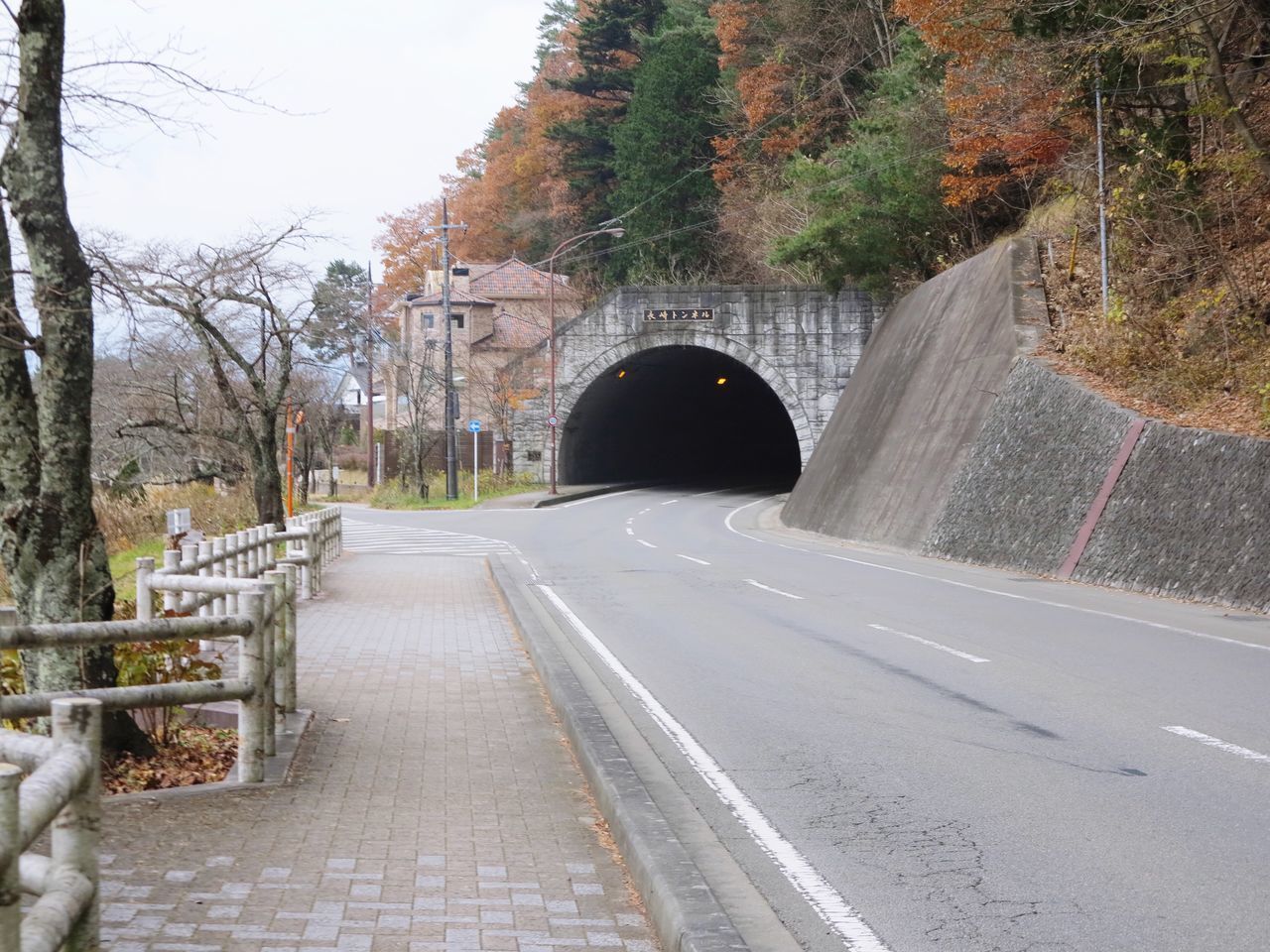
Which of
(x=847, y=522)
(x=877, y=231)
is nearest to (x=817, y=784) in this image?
(x=847, y=522)

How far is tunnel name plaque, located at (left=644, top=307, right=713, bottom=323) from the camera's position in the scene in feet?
153

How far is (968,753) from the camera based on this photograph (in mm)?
7285

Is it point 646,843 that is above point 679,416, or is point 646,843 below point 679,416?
below

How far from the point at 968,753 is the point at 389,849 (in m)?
3.53

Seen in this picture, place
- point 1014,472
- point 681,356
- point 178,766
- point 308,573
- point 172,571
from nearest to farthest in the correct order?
point 178,766 → point 172,571 → point 308,573 → point 1014,472 → point 681,356

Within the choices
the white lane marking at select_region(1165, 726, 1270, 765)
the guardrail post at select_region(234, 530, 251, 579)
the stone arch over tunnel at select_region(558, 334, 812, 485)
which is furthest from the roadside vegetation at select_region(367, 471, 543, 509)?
the white lane marking at select_region(1165, 726, 1270, 765)

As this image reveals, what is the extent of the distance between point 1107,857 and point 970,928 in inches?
42.5

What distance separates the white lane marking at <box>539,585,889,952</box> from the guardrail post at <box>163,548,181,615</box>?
4.01 metres

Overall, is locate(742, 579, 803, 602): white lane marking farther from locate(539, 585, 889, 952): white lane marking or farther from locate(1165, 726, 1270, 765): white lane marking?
locate(1165, 726, 1270, 765): white lane marking

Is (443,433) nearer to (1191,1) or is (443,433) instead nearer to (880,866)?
(1191,1)

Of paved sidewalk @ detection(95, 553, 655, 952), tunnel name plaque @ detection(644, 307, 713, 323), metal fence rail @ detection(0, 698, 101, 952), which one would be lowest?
paved sidewalk @ detection(95, 553, 655, 952)

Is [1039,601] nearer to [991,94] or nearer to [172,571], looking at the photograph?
[172,571]

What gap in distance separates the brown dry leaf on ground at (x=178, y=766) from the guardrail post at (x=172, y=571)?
3144 mm

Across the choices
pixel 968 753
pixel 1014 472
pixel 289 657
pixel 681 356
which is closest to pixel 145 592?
pixel 289 657
